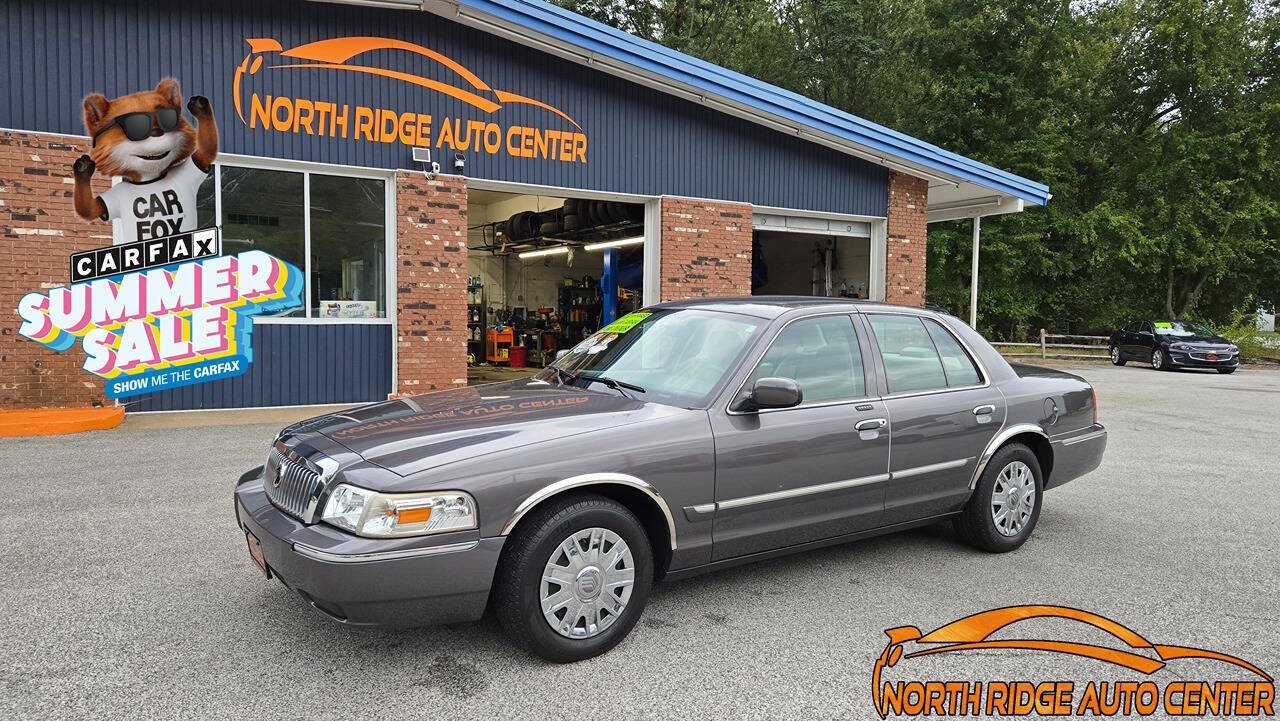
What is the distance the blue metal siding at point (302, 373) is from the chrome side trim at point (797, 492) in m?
8.34

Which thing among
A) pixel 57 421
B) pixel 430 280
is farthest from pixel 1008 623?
pixel 57 421

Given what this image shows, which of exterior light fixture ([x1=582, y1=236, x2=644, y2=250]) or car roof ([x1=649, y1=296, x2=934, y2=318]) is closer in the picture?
car roof ([x1=649, y1=296, x2=934, y2=318])

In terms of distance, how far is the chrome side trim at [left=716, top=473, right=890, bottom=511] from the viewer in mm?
3740

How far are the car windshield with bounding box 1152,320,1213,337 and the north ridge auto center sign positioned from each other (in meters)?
23.0

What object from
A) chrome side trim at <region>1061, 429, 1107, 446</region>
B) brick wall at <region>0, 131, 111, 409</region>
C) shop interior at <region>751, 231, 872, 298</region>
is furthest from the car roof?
shop interior at <region>751, 231, 872, 298</region>

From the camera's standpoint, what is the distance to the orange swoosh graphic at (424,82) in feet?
34.2

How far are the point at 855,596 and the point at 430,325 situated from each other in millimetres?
8353

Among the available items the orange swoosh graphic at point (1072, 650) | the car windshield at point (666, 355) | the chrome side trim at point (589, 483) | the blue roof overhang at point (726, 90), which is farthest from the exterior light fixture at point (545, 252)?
the orange swoosh graphic at point (1072, 650)

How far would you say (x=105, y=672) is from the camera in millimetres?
3189

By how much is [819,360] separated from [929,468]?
92cm

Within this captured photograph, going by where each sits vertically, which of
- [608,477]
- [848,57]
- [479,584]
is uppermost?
[848,57]

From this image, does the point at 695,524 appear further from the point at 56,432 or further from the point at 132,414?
the point at 132,414

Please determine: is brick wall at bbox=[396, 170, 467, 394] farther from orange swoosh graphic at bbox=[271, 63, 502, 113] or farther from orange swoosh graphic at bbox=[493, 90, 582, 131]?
orange swoosh graphic at bbox=[493, 90, 582, 131]

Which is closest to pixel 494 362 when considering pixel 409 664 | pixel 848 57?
pixel 409 664
